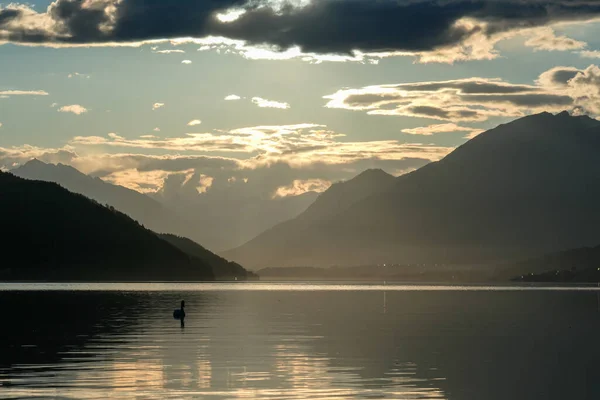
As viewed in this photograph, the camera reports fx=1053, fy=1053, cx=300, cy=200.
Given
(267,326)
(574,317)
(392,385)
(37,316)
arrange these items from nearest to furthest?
(392,385)
(267,326)
(37,316)
(574,317)

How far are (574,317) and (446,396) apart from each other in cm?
8740

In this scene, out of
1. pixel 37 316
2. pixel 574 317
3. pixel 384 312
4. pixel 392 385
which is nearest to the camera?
pixel 392 385

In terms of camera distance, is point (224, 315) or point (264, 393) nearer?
point (264, 393)

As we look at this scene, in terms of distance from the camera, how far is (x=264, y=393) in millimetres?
57625

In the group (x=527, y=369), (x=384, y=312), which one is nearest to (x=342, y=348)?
(x=527, y=369)

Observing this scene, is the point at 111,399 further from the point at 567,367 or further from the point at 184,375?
the point at 567,367

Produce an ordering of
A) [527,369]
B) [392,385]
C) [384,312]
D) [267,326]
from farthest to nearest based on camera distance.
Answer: [384,312] < [267,326] < [527,369] < [392,385]

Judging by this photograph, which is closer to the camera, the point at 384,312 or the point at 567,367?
the point at 567,367

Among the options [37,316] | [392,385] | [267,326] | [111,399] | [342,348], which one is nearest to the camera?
[111,399]

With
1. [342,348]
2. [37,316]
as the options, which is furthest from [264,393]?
[37,316]

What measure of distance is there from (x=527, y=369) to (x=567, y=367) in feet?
11.1

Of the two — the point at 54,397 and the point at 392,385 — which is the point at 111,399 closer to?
the point at 54,397

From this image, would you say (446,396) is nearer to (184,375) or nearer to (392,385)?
(392,385)

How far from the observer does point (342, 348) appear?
86.7m
